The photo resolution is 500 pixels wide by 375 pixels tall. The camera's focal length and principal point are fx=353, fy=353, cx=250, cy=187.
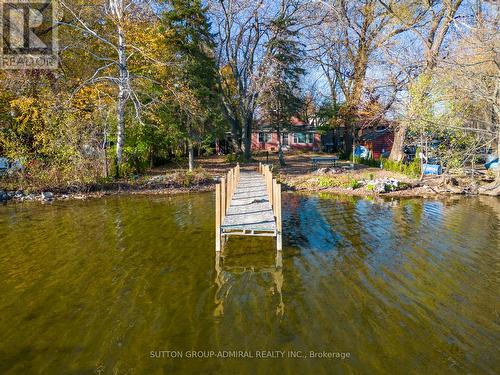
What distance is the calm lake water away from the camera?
185 inches

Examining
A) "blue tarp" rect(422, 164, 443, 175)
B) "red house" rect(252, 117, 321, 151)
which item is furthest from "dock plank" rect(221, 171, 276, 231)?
"red house" rect(252, 117, 321, 151)

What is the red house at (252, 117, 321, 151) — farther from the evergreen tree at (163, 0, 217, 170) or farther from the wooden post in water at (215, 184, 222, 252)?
the wooden post in water at (215, 184, 222, 252)

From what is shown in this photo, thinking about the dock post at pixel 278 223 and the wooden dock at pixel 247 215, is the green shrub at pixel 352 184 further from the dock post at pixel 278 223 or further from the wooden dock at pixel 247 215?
the dock post at pixel 278 223

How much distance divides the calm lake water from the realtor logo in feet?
47.3

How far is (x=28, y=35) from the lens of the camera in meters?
22.3

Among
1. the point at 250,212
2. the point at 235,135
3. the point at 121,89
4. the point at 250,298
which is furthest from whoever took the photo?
the point at 235,135

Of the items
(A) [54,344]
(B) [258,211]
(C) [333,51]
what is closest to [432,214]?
(B) [258,211]

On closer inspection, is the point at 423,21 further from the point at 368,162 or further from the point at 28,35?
the point at 28,35

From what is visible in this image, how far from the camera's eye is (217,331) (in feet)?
17.4

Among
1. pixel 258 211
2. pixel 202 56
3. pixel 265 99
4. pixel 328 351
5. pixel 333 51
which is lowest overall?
pixel 328 351

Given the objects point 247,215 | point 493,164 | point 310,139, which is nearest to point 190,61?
point 247,215

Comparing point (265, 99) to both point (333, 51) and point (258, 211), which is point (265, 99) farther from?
point (258, 211)

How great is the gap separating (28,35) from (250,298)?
24.2 meters

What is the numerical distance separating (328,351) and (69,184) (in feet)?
52.6
